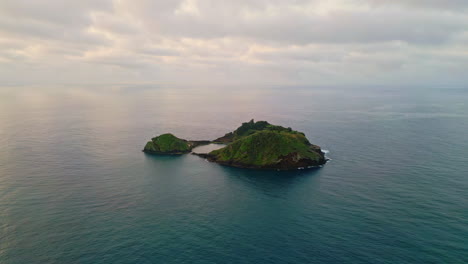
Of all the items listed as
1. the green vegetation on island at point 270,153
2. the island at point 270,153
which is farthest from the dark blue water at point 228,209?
the green vegetation on island at point 270,153

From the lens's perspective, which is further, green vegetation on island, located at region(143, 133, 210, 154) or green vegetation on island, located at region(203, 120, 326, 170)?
green vegetation on island, located at region(143, 133, 210, 154)

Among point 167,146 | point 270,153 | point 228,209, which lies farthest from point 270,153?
point 167,146

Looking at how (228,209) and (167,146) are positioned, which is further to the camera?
(167,146)

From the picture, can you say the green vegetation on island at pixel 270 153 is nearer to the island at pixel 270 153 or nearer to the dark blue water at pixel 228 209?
the island at pixel 270 153

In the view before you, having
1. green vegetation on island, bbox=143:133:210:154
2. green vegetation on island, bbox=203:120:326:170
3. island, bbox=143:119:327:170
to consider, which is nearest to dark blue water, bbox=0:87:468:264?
island, bbox=143:119:327:170

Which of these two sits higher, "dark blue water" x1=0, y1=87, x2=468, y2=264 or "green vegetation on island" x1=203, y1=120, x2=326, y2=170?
"green vegetation on island" x1=203, y1=120, x2=326, y2=170

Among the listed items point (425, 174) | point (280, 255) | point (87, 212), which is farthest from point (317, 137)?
point (87, 212)

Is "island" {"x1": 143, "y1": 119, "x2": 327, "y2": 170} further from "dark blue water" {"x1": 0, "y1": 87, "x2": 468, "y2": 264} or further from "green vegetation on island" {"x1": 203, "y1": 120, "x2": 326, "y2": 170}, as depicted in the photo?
"dark blue water" {"x1": 0, "y1": 87, "x2": 468, "y2": 264}

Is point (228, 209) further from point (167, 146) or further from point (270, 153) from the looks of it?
point (167, 146)

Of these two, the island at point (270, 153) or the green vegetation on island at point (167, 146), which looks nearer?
the island at point (270, 153)

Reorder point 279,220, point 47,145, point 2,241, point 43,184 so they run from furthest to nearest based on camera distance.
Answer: point 47,145
point 43,184
point 279,220
point 2,241

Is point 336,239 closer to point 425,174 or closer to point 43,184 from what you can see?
point 425,174
